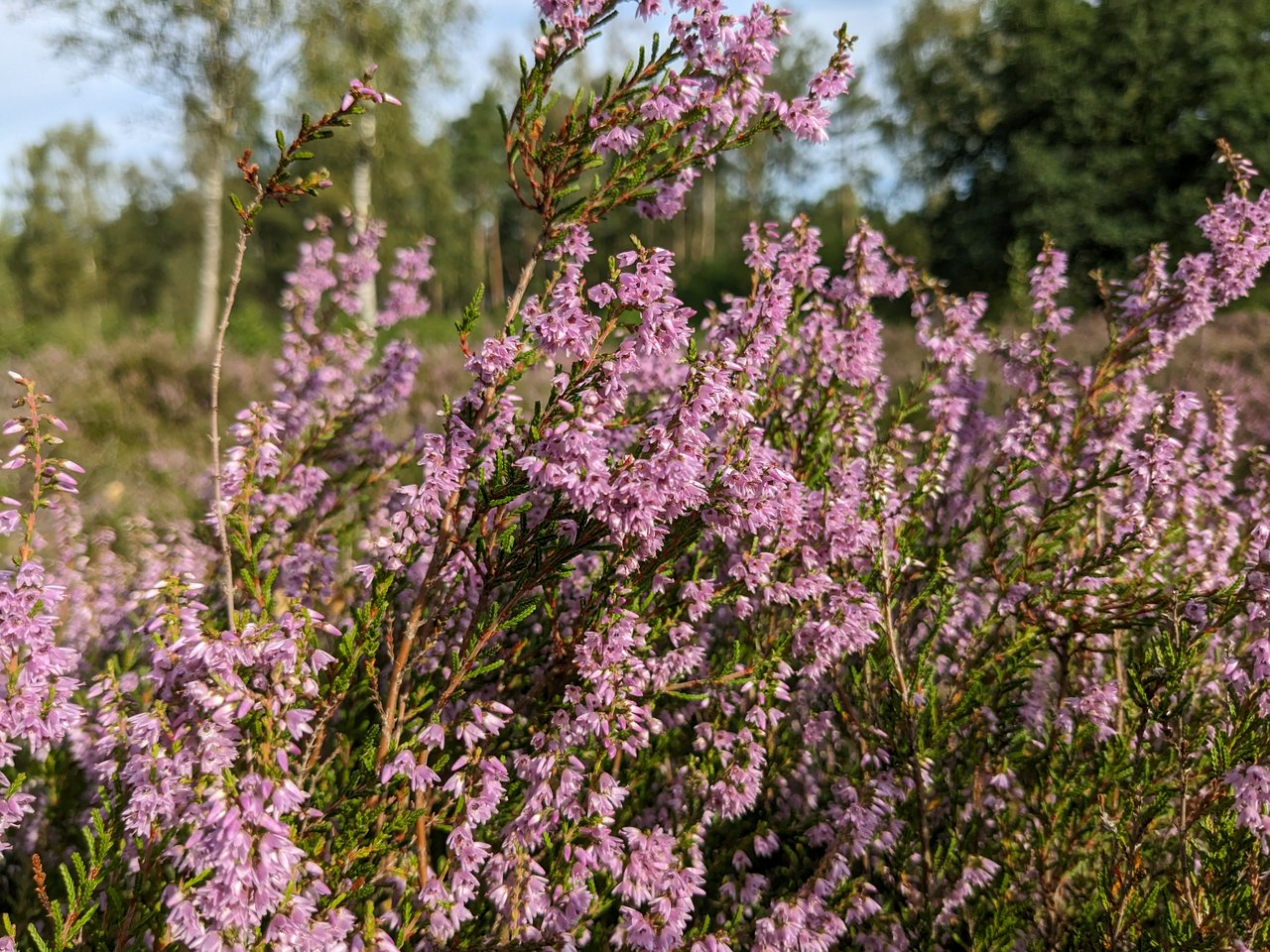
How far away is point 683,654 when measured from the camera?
2.51m

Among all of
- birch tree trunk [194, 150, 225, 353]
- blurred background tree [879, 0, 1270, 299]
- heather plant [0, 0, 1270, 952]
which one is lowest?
heather plant [0, 0, 1270, 952]

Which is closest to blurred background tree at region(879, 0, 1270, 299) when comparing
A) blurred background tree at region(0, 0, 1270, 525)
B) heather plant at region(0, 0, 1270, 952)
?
blurred background tree at region(0, 0, 1270, 525)

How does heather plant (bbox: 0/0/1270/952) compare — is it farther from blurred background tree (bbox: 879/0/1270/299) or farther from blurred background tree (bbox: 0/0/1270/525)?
blurred background tree (bbox: 879/0/1270/299)

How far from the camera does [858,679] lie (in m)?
2.67

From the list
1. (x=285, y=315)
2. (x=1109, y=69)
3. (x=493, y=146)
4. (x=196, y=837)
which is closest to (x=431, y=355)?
(x=285, y=315)

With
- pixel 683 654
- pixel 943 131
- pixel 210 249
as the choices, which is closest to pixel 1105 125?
pixel 943 131

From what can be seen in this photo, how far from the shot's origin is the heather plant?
1.98m

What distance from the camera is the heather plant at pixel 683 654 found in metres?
1.98

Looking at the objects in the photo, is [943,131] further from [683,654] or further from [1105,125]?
[683,654]

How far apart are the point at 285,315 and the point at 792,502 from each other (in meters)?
3.19

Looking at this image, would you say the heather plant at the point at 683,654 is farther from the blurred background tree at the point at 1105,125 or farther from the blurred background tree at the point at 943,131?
the blurred background tree at the point at 1105,125

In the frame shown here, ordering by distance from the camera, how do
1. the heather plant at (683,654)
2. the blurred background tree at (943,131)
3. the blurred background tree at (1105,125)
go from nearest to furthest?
the heather plant at (683,654), the blurred background tree at (943,131), the blurred background tree at (1105,125)

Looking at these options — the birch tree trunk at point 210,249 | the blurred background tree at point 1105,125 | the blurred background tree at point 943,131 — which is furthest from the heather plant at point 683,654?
the blurred background tree at point 1105,125

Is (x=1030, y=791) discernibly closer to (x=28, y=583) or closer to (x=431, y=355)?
(x=28, y=583)
